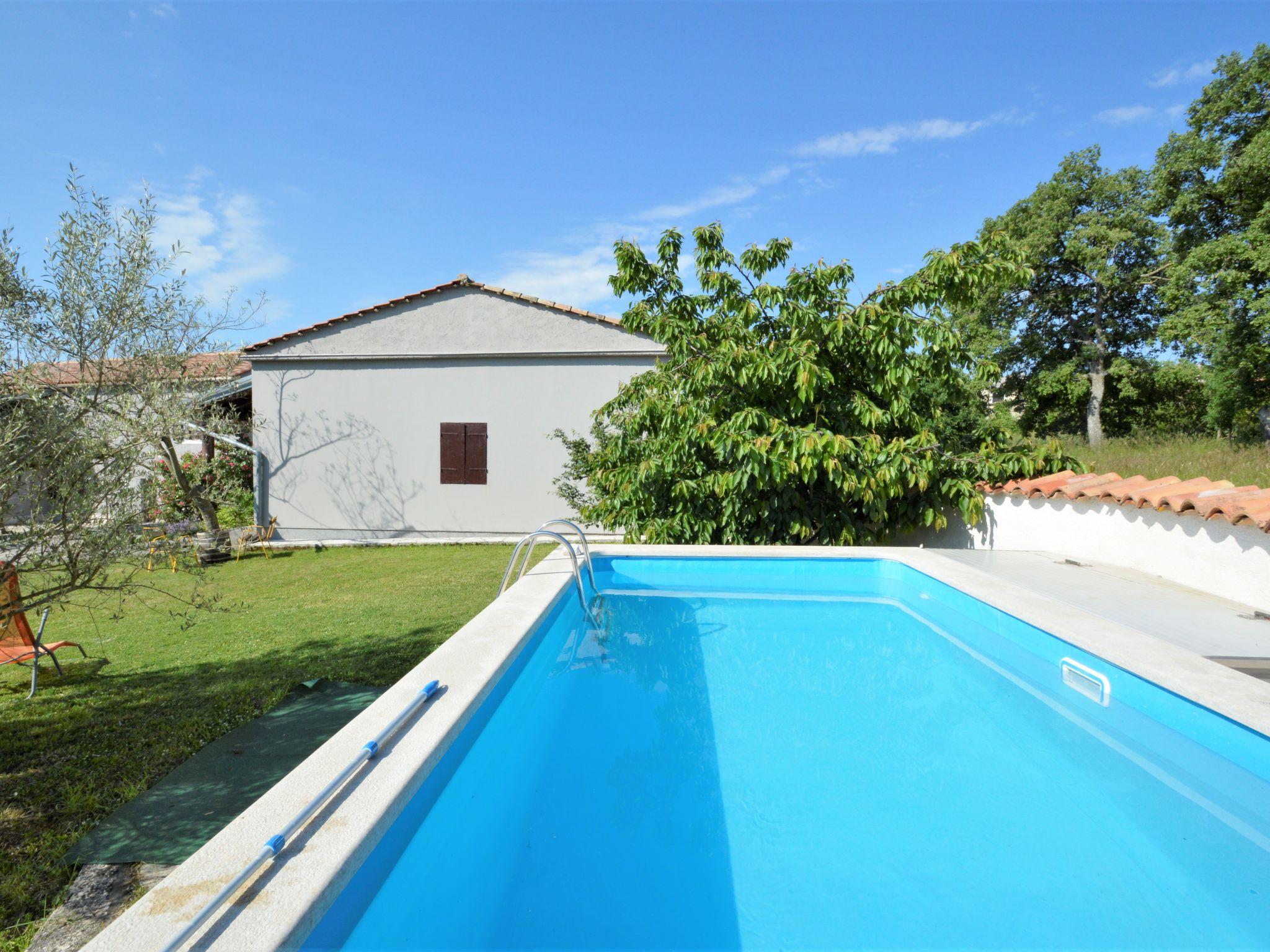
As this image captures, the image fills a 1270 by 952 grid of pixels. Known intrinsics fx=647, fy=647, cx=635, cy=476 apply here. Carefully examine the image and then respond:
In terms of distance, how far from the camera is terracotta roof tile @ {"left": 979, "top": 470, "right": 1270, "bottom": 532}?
187 inches

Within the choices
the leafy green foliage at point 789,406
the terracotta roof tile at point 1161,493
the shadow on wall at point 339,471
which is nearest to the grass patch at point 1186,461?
the terracotta roof tile at point 1161,493

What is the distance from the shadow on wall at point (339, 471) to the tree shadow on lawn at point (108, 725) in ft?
25.2

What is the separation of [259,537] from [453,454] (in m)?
4.33

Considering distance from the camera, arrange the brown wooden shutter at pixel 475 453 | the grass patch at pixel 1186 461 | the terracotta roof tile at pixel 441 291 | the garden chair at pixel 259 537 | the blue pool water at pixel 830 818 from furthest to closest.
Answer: the brown wooden shutter at pixel 475 453, the terracotta roof tile at pixel 441 291, the garden chair at pixel 259 537, the grass patch at pixel 1186 461, the blue pool water at pixel 830 818

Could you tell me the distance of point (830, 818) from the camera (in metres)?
2.80

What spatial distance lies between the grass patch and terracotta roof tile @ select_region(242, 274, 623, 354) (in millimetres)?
8683

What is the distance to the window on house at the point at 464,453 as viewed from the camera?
13398 millimetres

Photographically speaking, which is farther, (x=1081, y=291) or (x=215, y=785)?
(x=1081, y=291)

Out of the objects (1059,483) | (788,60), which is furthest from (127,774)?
(788,60)

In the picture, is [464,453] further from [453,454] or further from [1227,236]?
[1227,236]

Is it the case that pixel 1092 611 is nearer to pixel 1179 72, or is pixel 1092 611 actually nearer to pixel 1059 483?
pixel 1059 483

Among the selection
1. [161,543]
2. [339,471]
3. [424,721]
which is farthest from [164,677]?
[339,471]

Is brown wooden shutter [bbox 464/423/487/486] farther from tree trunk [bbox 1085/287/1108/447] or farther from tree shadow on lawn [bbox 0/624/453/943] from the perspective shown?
tree trunk [bbox 1085/287/1108/447]

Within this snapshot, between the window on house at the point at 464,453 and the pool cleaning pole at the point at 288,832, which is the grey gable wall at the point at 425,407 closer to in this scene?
the window on house at the point at 464,453
